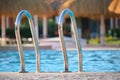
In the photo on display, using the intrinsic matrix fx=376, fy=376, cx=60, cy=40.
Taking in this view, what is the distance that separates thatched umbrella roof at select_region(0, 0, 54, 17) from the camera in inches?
835

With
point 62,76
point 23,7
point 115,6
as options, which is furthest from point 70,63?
point 23,7

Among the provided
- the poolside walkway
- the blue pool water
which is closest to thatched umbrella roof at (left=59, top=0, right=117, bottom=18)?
the blue pool water

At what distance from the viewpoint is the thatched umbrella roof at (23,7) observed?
21.2 metres

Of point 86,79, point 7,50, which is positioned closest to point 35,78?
point 86,79

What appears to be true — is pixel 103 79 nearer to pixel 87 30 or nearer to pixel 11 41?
pixel 11 41

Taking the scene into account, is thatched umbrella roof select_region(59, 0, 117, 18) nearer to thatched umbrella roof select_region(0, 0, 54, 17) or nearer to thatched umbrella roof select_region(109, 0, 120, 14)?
thatched umbrella roof select_region(109, 0, 120, 14)

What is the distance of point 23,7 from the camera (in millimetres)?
21516

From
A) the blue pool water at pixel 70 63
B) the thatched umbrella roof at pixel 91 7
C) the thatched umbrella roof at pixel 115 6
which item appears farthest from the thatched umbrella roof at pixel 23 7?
the blue pool water at pixel 70 63

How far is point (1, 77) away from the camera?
21.7 feet

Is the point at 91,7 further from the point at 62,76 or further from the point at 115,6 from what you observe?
the point at 62,76

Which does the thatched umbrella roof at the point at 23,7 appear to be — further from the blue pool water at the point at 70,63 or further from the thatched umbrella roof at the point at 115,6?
the blue pool water at the point at 70,63

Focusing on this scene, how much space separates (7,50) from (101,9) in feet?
21.0

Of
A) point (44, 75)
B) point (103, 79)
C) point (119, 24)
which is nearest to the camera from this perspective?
point (103, 79)

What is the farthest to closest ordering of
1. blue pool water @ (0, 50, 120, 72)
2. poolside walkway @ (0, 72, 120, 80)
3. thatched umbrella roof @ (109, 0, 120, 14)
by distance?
thatched umbrella roof @ (109, 0, 120, 14) < blue pool water @ (0, 50, 120, 72) < poolside walkway @ (0, 72, 120, 80)
